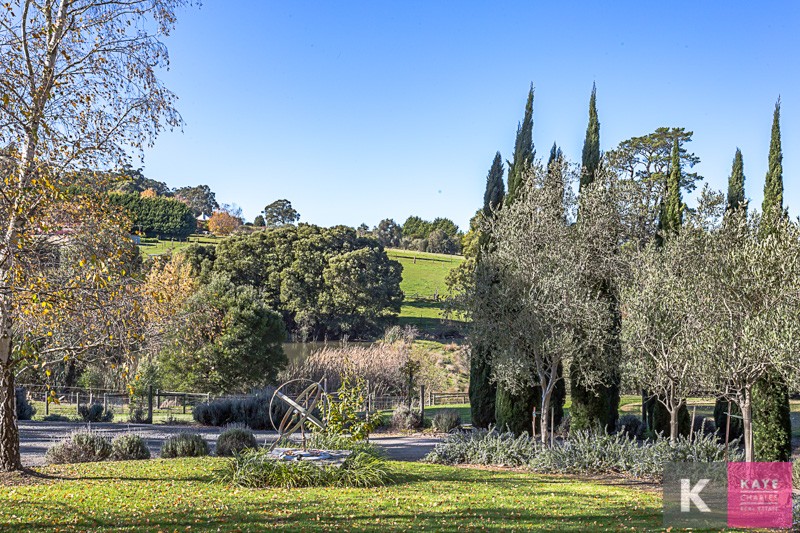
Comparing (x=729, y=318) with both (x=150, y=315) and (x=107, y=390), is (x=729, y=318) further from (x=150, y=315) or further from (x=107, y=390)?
(x=107, y=390)

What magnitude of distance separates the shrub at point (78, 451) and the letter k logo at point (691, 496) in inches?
440

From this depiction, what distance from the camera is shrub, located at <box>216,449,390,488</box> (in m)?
11.1

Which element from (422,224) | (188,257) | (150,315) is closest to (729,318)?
(150,315)

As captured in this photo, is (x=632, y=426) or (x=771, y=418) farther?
(x=632, y=426)

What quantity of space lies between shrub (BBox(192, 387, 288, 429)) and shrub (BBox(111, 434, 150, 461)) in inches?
288

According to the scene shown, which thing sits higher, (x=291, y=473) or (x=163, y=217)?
(x=163, y=217)

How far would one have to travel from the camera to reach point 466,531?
311 inches

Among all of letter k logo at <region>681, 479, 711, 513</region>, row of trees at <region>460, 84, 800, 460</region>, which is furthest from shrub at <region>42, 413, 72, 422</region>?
letter k logo at <region>681, 479, 711, 513</region>

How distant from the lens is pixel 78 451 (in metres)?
14.3

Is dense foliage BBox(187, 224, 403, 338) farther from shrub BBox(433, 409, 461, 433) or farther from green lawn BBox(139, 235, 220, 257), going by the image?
shrub BBox(433, 409, 461, 433)

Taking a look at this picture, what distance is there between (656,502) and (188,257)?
39371 millimetres

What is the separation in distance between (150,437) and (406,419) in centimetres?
809

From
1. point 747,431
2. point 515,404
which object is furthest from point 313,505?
point 515,404

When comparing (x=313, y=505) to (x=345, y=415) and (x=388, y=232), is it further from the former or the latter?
(x=388, y=232)
